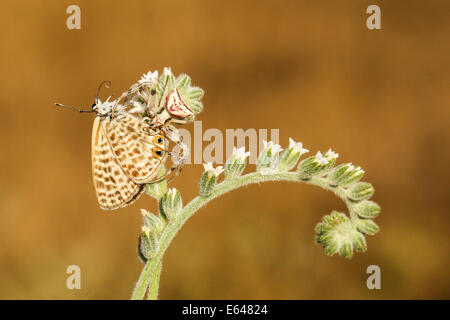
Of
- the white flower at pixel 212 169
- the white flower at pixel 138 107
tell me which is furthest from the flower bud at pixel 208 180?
the white flower at pixel 138 107

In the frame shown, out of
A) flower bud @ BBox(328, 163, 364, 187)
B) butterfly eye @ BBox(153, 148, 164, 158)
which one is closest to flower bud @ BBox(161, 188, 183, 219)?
butterfly eye @ BBox(153, 148, 164, 158)

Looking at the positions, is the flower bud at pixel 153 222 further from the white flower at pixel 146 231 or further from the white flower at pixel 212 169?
the white flower at pixel 212 169

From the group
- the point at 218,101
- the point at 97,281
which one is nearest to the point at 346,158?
the point at 218,101

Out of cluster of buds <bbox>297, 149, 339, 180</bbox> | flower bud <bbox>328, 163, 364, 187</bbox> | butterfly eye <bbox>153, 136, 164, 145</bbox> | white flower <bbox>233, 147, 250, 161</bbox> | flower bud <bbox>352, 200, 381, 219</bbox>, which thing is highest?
butterfly eye <bbox>153, 136, 164, 145</bbox>

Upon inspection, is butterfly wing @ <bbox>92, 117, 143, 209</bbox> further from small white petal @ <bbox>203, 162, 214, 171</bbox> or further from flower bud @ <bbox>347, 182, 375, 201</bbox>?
flower bud @ <bbox>347, 182, 375, 201</bbox>

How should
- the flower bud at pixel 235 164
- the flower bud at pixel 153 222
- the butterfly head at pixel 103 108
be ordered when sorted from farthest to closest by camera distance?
1. the flower bud at pixel 235 164
2. the flower bud at pixel 153 222
3. the butterfly head at pixel 103 108

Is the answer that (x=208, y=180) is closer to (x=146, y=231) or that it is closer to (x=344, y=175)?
(x=146, y=231)

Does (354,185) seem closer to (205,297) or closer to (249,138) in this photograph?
(249,138)
